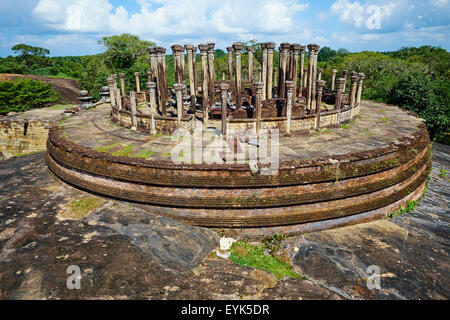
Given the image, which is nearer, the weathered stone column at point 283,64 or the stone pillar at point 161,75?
Result: the stone pillar at point 161,75

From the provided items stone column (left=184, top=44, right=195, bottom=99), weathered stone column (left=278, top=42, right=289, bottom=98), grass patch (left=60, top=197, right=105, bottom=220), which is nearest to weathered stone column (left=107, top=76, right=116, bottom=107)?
stone column (left=184, top=44, right=195, bottom=99)

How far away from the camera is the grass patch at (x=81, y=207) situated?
7445 millimetres

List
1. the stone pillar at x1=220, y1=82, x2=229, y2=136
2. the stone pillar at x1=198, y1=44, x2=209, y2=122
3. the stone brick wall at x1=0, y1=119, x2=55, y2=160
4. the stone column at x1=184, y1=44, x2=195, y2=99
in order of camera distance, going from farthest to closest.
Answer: the stone brick wall at x1=0, y1=119, x2=55, y2=160
the stone column at x1=184, y1=44, x2=195, y2=99
the stone pillar at x1=198, y1=44, x2=209, y2=122
the stone pillar at x1=220, y1=82, x2=229, y2=136

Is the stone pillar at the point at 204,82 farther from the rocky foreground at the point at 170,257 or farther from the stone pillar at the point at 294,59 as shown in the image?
the rocky foreground at the point at 170,257

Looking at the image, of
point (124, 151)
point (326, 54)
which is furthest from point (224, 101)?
point (326, 54)

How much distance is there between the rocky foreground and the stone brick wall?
8.54 metres

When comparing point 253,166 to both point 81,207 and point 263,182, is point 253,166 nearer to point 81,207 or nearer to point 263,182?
point 263,182

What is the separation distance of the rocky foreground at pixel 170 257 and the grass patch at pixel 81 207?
1.1 inches

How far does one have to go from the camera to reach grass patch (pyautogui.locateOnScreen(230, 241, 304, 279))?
A: 621 cm

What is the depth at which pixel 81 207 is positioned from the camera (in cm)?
785

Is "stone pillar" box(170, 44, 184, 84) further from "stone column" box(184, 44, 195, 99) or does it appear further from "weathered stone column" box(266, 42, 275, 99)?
"weathered stone column" box(266, 42, 275, 99)

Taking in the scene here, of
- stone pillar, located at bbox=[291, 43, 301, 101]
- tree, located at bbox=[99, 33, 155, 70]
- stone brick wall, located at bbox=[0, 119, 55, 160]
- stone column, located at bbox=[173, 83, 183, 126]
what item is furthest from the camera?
tree, located at bbox=[99, 33, 155, 70]

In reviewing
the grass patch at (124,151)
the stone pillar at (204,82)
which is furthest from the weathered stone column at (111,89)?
the grass patch at (124,151)

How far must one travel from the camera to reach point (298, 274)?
6.25 meters
